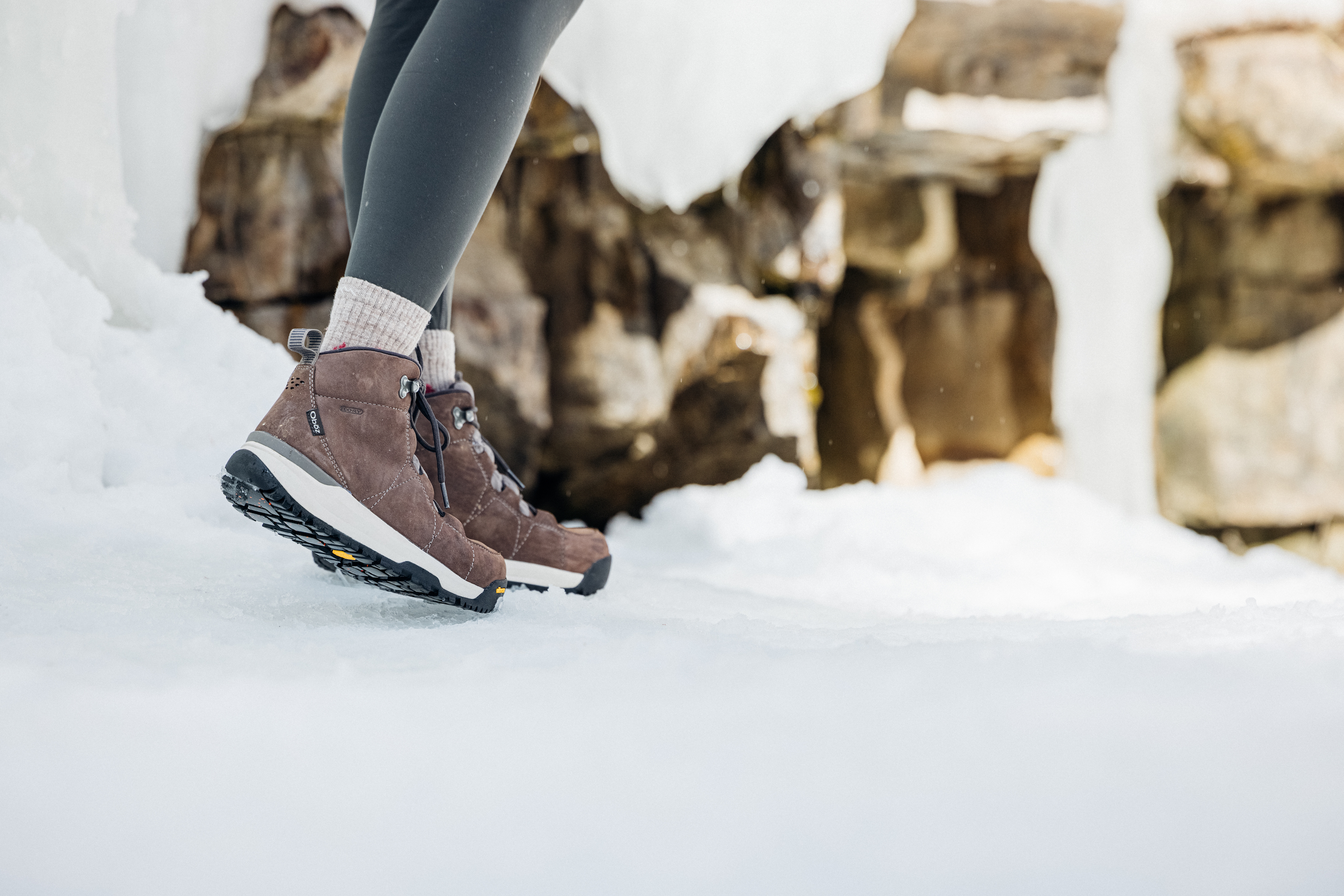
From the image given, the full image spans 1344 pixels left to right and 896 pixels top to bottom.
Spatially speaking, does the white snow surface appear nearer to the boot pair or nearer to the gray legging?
the boot pair

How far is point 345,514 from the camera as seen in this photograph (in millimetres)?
475

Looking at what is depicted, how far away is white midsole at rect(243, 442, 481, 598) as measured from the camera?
46cm

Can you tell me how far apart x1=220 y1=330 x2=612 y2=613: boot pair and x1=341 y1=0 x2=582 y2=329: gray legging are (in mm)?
54

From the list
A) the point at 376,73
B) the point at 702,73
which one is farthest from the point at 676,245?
the point at 376,73

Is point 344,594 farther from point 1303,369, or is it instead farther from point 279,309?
point 1303,369

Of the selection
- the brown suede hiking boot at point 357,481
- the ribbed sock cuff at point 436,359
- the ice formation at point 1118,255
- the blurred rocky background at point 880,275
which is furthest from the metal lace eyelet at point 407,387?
the ice formation at point 1118,255

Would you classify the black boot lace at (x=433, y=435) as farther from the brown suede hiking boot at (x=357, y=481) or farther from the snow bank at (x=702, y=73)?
the snow bank at (x=702, y=73)

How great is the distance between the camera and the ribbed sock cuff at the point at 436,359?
65cm

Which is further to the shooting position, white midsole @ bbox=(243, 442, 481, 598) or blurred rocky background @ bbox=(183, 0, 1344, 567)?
blurred rocky background @ bbox=(183, 0, 1344, 567)

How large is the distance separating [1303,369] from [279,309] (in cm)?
337

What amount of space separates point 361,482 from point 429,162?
6.7 inches

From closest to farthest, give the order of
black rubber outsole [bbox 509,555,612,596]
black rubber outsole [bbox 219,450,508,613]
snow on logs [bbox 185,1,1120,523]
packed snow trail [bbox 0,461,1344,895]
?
packed snow trail [bbox 0,461,1344,895]
black rubber outsole [bbox 219,450,508,613]
black rubber outsole [bbox 509,555,612,596]
snow on logs [bbox 185,1,1120,523]

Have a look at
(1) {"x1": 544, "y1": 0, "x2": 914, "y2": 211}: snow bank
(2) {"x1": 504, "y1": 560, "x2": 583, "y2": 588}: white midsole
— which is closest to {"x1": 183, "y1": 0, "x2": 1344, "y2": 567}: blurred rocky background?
(1) {"x1": 544, "y1": 0, "x2": 914, "y2": 211}: snow bank

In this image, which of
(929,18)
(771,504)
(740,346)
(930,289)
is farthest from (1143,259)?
(771,504)
